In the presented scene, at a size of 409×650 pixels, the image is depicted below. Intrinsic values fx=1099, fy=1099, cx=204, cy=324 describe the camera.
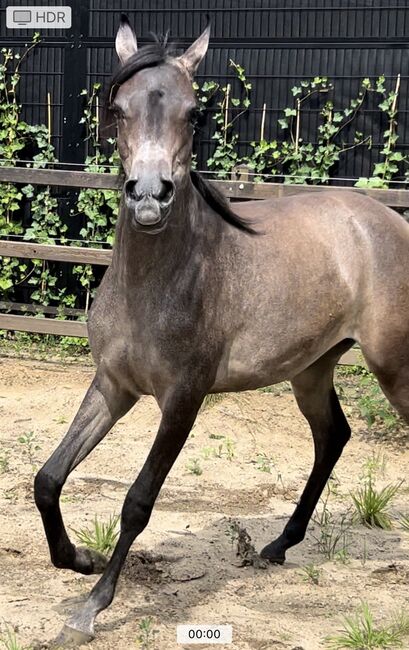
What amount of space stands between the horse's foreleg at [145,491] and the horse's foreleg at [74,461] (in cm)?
22

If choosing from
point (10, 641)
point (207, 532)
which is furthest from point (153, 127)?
point (207, 532)

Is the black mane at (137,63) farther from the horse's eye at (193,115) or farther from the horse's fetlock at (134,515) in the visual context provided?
the horse's fetlock at (134,515)

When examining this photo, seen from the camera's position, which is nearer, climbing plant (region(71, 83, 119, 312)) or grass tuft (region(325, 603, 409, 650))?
grass tuft (region(325, 603, 409, 650))

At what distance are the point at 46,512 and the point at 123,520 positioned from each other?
0.30m

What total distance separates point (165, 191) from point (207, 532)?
2329 mm

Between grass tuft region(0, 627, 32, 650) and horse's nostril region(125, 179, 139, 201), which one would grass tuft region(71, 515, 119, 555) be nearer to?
grass tuft region(0, 627, 32, 650)

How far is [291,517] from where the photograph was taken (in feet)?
17.5

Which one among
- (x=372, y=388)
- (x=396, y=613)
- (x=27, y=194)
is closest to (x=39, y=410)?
(x=372, y=388)

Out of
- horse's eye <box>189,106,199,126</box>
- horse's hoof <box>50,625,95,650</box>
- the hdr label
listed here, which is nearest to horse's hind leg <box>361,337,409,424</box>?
horse's eye <box>189,106,199,126</box>

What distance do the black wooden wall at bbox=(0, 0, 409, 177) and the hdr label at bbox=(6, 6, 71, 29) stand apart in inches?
2.5

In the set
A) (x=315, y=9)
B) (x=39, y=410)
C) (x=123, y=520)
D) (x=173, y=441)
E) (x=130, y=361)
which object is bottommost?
(x=39, y=410)

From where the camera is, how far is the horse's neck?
4.18 meters

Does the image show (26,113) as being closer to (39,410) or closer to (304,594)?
(39,410)

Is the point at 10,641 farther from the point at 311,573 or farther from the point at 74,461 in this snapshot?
the point at 311,573
